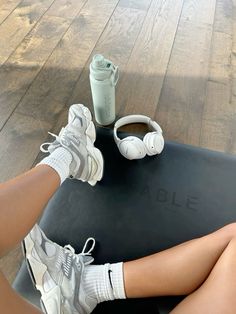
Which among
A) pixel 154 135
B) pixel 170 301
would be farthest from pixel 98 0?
pixel 170 301

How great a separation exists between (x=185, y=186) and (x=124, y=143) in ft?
0.73

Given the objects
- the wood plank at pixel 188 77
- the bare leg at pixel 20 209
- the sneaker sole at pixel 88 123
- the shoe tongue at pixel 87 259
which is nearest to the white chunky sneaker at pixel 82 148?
the sneaker sole at pixel 88 123

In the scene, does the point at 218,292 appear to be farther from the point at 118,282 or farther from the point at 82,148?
the point at 82,148

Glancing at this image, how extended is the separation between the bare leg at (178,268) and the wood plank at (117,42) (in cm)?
77

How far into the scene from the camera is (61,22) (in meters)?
1.66

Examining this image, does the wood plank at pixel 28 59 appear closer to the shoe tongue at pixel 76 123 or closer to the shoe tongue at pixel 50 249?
the shoe tongue at pixel 76 123

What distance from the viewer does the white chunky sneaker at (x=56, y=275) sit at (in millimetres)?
670

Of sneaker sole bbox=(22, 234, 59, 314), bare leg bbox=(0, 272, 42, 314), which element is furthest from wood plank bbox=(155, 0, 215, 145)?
bare leg bbox=(0, 272, 42, 314)

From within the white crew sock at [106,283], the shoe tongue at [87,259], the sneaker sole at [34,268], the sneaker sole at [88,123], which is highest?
Answer: the sneaker sole at [88,123]

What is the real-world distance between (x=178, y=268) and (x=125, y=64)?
1043mm

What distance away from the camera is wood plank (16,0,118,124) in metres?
1.32

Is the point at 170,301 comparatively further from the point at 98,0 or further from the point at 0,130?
the point at 98,0

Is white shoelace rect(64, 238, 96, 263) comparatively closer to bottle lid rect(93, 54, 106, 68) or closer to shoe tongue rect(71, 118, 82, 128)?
shoe tongue rect(71, 118, 82, 128)

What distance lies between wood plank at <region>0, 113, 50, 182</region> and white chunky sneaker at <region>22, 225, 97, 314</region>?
0.44 m
